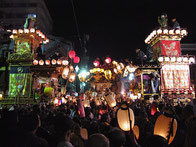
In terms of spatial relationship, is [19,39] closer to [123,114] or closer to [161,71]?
[161,71]

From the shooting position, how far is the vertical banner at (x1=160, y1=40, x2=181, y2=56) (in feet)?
70.1

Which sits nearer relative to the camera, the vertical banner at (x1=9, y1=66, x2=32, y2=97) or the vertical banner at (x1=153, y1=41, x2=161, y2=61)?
the vertical banner at (x1=9, y1=66, x2=32, y2=97)

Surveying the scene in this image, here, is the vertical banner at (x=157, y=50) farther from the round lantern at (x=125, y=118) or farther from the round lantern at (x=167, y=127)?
the round lantern at (x=167, y=127)

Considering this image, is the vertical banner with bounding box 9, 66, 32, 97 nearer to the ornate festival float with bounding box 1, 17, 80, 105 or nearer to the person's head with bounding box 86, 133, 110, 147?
the ornate festival float with bounding box 1, 17, 80, 105

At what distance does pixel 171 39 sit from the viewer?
21.8m

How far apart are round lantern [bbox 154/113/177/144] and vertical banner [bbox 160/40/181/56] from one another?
2001 centimetres

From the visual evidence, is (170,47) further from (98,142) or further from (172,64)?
(98,142)

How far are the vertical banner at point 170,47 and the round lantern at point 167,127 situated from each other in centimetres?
2001

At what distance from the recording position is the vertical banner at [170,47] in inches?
842

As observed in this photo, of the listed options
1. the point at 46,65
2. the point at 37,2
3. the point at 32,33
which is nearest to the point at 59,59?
the point at 46,65

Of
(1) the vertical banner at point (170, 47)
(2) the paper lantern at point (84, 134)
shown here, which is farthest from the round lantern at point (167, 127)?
(1) the vertical banner at point (170, 47)

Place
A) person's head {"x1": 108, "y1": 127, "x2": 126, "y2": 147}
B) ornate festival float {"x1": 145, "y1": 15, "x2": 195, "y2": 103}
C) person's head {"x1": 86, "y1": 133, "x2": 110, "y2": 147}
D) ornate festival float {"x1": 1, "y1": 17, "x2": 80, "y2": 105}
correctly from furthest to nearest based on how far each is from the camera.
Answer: ornate festival float {"x1": 145, "y1": 15, "x2": 195, "y2": 103}, ornate festival float {"x1": 1, "y1": 17, "x2": 80, "y2": 105}, person's head {"x1": 108, "y1": 127, "x2": 126, "y2": 147}, person's head {"x1": 86, "y1": 133, "x2": 110, "y2": 147}

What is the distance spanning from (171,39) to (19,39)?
20143mm

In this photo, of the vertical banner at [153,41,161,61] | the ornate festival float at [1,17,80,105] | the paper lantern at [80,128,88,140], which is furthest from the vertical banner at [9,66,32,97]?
the paper lantern at [80,128,88,140]
